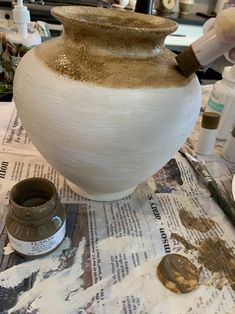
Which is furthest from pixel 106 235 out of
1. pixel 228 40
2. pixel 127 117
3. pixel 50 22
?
pixel 50 22

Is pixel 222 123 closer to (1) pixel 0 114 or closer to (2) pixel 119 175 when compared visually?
(2) pixel 119 175

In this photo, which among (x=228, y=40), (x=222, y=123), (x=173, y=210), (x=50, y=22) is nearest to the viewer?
(x=228, y=40)

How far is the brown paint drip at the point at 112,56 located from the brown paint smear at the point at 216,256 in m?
0.21

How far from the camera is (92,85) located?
307mm

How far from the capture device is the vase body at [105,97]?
309mm

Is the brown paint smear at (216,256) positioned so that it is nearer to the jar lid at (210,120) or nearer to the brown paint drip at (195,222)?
the brown paint drip at (195,222)

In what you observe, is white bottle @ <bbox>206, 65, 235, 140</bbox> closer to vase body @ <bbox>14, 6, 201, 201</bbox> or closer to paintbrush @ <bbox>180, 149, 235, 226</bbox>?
paintbrush @ <bbox>180, 149, 235, 226</bbox>

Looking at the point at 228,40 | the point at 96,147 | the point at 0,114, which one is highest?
the point at 228,40

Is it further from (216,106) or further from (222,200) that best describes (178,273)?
(216,106)

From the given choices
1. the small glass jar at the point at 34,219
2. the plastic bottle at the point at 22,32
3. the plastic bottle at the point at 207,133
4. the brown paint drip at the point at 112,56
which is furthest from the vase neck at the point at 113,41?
the plastic bottle at the point at 22,32

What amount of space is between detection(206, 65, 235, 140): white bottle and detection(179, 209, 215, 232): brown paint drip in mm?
271

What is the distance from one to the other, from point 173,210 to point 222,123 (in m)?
0.28

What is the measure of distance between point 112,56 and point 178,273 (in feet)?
0.85

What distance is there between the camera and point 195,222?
1.42 feet
